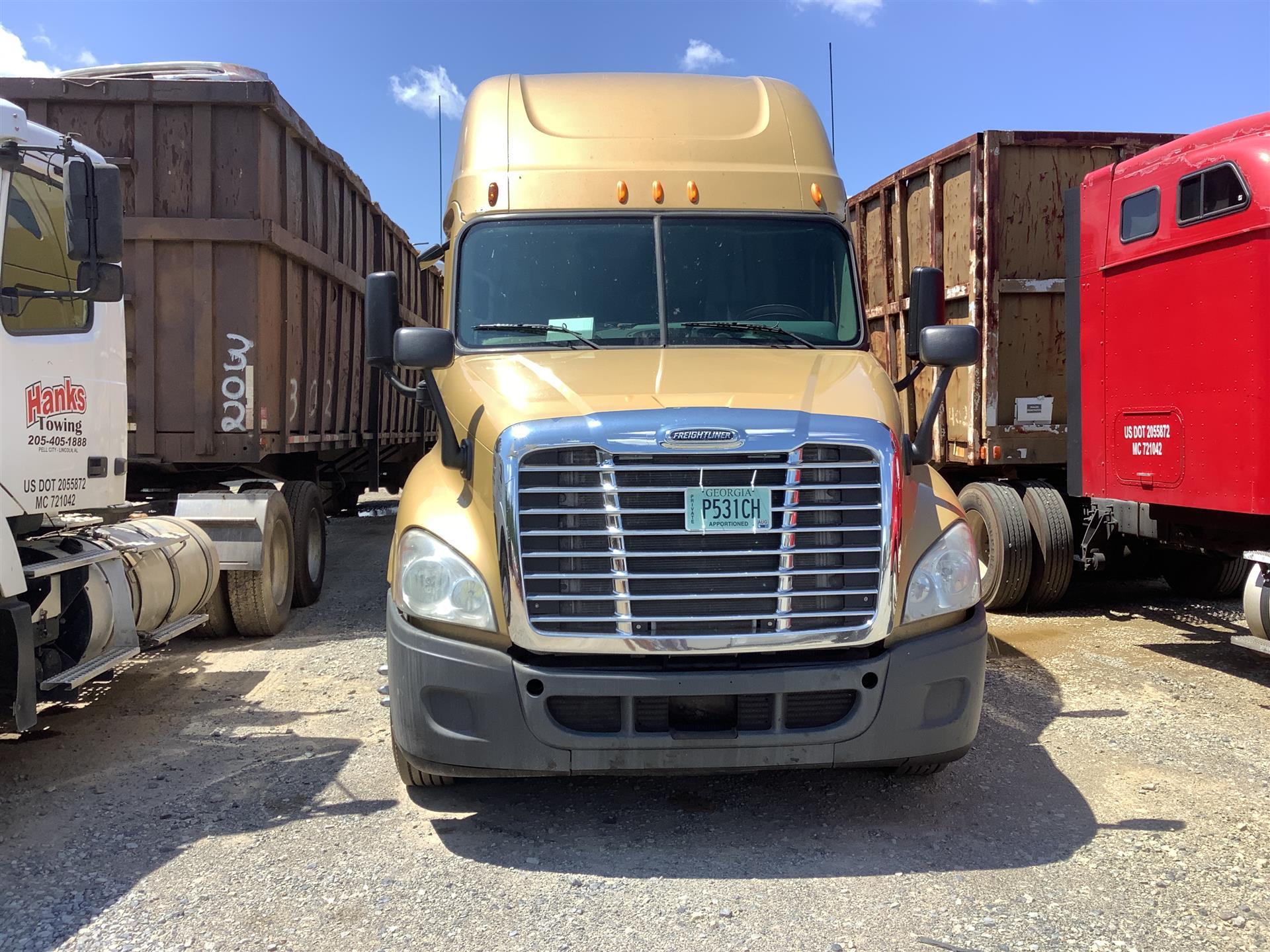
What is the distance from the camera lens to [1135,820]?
3945 mm

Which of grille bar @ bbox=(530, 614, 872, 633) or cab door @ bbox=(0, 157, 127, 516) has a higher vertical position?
cab door @ bbox=(0, 157, 127, 516)

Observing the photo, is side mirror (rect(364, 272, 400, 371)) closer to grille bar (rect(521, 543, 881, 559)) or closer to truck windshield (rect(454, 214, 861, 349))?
truck windshield (rect(454, 214, 861, 349))

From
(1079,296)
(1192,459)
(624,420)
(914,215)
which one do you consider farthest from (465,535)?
(914,215)

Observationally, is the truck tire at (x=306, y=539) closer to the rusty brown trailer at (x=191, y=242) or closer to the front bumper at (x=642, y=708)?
the rusty brown trailer at (x=191, y=242)

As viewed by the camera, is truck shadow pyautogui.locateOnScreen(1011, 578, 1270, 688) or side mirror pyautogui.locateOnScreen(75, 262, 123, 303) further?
truck shadow pyautogui.locateOnScreen(1011, 578, 1270, 688)

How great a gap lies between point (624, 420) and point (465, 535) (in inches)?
28.6

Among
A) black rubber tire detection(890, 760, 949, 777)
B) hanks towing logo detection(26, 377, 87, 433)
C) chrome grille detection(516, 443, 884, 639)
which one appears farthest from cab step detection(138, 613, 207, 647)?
black rubber tire detection(890, 760, 949, 777)

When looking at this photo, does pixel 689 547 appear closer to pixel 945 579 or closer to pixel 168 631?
pixel 945 579

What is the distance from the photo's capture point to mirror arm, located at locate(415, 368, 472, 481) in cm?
391

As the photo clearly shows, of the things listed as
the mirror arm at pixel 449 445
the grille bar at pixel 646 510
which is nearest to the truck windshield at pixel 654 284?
the mirror arm at pixel 449 445

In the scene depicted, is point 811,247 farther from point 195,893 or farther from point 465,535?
point 195,893

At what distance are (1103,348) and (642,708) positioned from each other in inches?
196

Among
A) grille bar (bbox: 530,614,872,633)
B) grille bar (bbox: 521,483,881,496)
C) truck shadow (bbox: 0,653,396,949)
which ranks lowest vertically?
truck shadow (bbox: 0,653,396,949)

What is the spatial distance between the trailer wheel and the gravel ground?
1.33 ft
